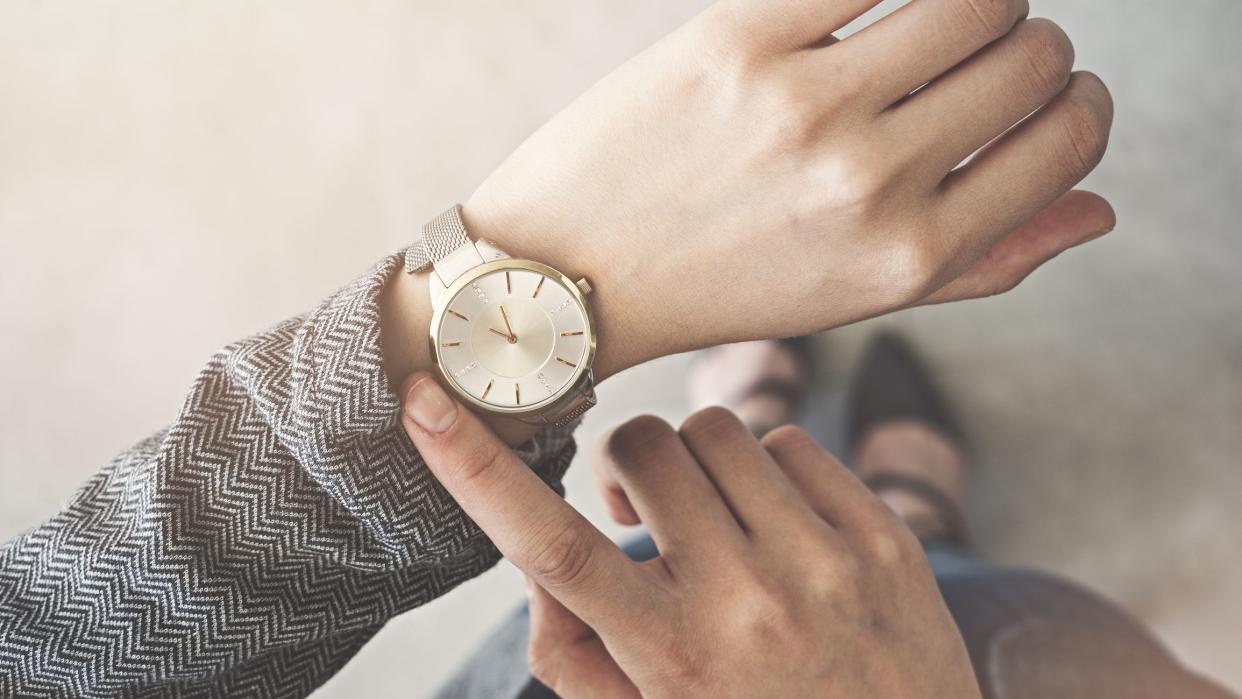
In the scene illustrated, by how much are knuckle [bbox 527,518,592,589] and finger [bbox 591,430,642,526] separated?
0.18 meters

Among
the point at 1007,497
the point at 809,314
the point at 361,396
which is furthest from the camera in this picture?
the point at 1007,497

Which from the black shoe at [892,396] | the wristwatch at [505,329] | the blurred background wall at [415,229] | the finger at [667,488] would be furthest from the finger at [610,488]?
the black shoe at [892,396]

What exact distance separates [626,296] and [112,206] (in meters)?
1.48

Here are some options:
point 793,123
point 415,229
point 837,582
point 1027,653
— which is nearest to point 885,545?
point 837,582

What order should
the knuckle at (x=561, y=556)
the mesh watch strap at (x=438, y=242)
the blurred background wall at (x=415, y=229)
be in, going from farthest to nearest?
1. the blurred background wall at (x=415, y=229)
2. the mesh watch strap at (x=438, y=242)
3. the knuckle at (x=561, y=556)

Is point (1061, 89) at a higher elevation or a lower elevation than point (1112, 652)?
higher

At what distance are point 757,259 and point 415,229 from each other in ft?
4.00

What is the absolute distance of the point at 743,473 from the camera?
822 mm

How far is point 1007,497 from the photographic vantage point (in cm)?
189

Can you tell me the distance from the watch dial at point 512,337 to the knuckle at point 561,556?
137 millimetres

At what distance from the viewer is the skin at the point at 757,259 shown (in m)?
0.70

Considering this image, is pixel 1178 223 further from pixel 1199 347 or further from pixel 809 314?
pixel 809 314

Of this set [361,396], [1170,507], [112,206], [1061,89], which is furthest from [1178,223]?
[112,206]

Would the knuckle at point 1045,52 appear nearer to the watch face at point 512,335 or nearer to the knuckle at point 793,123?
the knuckle at point 793,123
